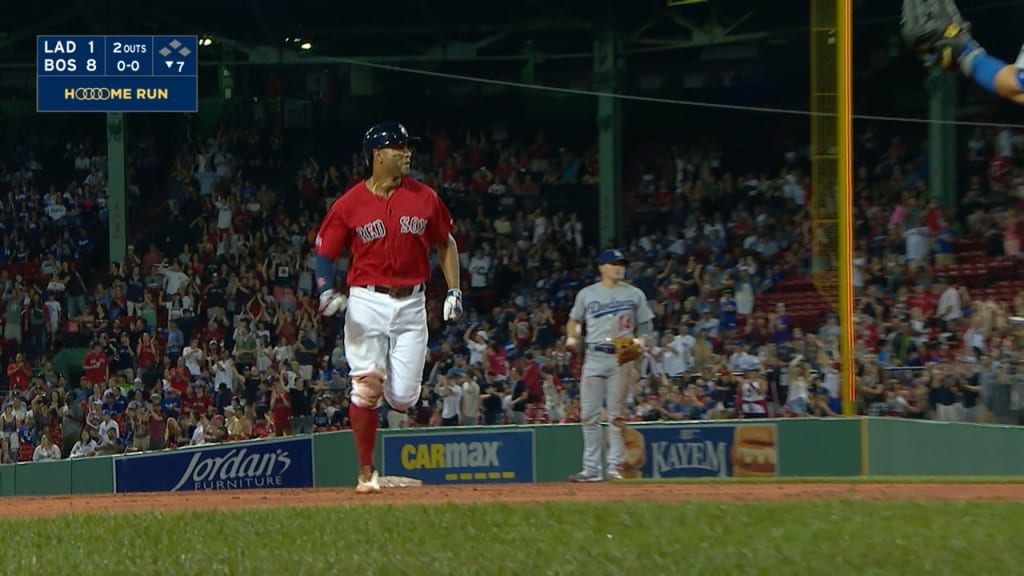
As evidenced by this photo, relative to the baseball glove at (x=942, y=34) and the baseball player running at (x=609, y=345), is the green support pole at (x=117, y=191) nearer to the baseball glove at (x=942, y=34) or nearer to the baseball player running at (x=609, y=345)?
the baseball player running at (x=609, y=345)

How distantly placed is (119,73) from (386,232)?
46.6 feet

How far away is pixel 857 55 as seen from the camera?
27891mm

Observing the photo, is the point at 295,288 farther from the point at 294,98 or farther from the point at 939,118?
the point at 939,118

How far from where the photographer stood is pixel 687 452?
17609 mm

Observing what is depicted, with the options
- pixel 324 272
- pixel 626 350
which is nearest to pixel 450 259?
pixel 324 272

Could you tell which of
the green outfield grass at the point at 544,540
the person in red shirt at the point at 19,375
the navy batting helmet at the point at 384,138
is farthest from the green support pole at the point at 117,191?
the green outfield grass at the point at 544,540

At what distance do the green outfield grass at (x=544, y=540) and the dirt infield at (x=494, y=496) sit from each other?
1.45 feet

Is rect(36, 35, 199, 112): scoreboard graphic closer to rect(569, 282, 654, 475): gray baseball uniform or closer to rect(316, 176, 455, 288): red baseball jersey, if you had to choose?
rect(569, 282, 654, 475): gray baseball uniform

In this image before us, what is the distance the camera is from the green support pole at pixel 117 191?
89.0ft

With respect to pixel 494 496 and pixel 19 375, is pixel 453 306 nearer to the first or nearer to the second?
pixel 494 496

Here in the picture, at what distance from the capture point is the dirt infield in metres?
7.84

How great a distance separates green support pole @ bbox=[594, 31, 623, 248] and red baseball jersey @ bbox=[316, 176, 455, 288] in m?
17.7

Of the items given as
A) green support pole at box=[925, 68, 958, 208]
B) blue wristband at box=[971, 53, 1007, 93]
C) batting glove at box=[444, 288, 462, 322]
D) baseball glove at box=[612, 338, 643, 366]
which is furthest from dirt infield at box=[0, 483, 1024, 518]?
green support pole at box=[925, 68, 958, 208]

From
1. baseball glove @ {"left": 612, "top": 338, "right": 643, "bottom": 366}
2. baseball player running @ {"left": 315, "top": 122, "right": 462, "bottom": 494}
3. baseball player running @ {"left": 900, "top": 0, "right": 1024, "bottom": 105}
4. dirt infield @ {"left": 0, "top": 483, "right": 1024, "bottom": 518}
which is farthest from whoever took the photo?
baseball glove @ {"left": 612, "top": 338, "right": 643, "bottom": 366}
